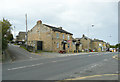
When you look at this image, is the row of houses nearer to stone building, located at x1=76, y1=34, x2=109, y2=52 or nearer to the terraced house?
the terraced house

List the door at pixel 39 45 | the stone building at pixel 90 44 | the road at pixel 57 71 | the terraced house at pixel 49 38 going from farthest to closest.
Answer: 1. the stone building at pixel 90 44
2. the door at pixel 39 45
3. the terraced house at pixel 49 38
4. the road at pixel 57 71

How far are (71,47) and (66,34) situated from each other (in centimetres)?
524

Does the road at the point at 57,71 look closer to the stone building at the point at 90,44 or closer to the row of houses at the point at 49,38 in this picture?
the row of houses at the point at 49,38

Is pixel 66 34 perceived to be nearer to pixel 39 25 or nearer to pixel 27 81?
pixel 39 25

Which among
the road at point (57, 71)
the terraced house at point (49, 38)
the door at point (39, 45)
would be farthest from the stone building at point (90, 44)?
the road at point (57, 71)

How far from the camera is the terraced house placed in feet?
112

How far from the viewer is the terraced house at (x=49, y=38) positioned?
34.0m

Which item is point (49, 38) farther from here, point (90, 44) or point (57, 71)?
point (90, 44)

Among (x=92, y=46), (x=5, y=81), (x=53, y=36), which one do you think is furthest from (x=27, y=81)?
(x=92, y=46)

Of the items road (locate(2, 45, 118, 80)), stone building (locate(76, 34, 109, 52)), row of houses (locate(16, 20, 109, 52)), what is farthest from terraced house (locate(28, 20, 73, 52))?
stone building (locate(76, 34, 109, 52))

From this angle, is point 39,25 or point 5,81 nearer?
point 5,81

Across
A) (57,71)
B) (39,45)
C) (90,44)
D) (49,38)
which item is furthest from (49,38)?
(90,44)

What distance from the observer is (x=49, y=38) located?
113ft

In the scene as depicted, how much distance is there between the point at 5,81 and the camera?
6.29 meters
